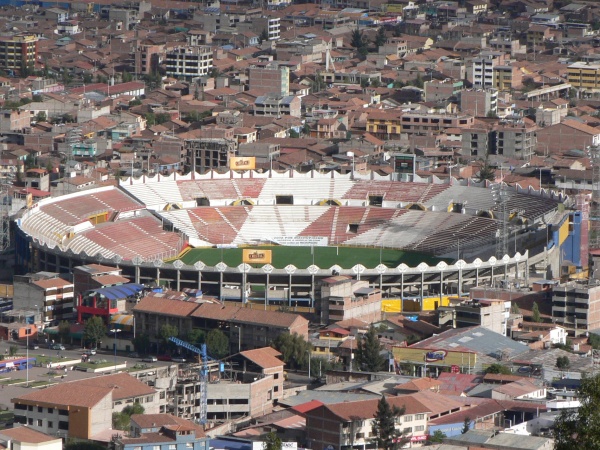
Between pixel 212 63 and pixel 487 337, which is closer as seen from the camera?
pixel 487 337

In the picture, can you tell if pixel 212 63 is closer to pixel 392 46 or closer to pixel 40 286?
pixel 392 46

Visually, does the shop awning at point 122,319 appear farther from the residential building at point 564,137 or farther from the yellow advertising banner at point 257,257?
the residential building at point 564,137

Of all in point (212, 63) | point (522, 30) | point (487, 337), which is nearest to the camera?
point (487, 337)

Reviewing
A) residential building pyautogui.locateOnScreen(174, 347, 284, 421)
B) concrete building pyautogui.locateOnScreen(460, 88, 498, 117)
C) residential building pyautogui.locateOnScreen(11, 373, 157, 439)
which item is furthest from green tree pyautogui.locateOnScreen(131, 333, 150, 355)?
concrete building pyautogui.locateOnScreen(460, 88, 498, 117)

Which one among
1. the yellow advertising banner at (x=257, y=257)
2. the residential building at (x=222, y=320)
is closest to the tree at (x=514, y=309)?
the residential building at (x=222, y=320)

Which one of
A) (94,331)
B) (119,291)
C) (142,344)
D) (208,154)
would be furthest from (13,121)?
(142,344)

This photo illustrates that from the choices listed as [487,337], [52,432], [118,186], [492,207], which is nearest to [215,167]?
[118,186]
